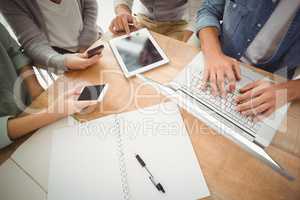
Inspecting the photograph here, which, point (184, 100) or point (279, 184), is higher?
point (184, 100)

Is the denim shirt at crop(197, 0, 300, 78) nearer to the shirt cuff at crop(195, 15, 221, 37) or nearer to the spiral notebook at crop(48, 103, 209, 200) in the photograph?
the shirt cuff at crop(195, 15, 221, 37)

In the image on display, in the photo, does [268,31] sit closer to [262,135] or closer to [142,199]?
[262,135]

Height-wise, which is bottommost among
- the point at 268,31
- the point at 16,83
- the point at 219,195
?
the point at 219,195

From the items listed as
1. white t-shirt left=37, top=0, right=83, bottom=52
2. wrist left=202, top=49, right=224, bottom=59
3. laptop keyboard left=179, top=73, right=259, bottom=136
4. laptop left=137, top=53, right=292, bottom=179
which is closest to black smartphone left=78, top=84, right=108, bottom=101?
laptop left=137, top=53, right=292, bottom=179

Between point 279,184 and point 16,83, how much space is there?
0.88 metres

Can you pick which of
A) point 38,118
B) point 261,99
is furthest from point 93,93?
point 261,99

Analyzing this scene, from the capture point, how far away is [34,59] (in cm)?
84

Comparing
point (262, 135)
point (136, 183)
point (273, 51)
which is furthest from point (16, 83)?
point (273, 51)

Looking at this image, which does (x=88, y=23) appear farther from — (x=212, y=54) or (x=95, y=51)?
(x=212, y=54)

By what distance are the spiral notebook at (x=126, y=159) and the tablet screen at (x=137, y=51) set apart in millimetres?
175

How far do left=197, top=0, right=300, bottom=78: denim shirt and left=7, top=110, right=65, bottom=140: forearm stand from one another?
2.00 feet

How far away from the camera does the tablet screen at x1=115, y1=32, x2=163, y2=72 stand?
2.34 feet

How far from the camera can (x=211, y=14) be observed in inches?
32.9

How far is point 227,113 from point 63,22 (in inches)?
31.9
